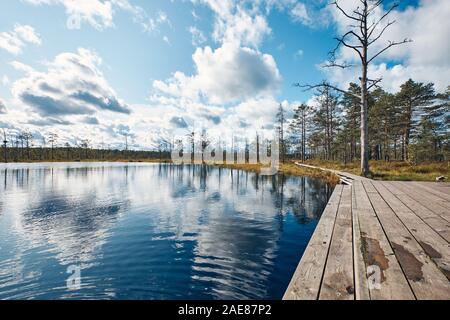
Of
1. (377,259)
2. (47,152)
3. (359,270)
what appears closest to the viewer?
(359,270)

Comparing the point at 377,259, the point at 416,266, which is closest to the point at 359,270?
the point at 377,259

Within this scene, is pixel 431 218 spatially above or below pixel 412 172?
below

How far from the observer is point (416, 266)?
217 cm

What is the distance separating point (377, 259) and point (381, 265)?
15cm

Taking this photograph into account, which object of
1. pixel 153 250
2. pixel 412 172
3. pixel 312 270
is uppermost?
pixel 412 172

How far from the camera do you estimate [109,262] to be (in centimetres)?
505

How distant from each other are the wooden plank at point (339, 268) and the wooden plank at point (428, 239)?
80 cm

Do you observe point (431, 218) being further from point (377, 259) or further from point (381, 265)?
point (381, 265)

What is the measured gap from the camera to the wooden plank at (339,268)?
175cm

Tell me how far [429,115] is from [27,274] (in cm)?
4366

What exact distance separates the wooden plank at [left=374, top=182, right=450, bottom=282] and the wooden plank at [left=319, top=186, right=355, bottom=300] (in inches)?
31.4

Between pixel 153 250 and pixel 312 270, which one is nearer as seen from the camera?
pixel 312 270
